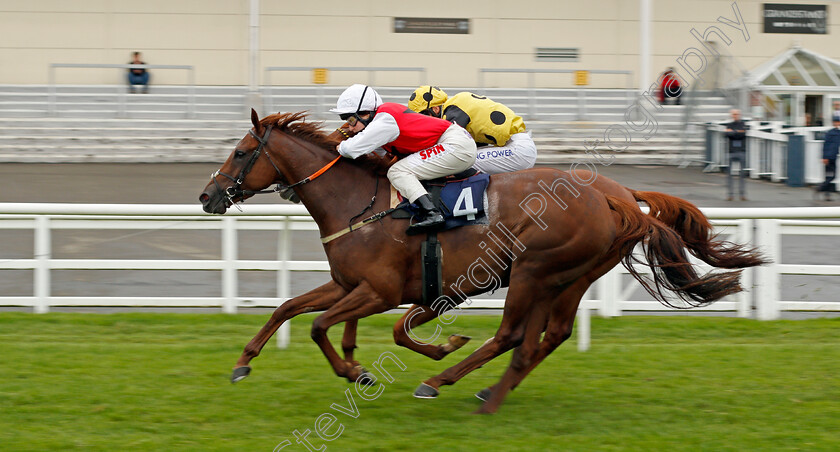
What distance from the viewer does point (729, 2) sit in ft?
78.2

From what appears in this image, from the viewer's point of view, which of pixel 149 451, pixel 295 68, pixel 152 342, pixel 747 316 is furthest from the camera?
pixel 295 68

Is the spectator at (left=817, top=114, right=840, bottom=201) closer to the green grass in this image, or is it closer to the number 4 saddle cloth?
the green grass

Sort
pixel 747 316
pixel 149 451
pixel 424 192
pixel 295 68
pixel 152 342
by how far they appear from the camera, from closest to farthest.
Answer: pixel 149 451, pixel 424 192, pixel 152 342, pixel 747 316, pixel 295 68

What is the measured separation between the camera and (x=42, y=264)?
300 inches

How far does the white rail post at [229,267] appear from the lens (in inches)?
300

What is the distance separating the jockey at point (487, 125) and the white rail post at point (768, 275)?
2.70m

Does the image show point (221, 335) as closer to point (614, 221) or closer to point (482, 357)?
point (482, 357)

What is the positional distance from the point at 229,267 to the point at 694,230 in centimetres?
395

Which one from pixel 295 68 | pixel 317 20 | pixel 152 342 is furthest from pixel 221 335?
→ pixel 317 20

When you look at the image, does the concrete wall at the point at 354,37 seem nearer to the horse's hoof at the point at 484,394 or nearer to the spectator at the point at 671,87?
the spectator at the point at 671,87

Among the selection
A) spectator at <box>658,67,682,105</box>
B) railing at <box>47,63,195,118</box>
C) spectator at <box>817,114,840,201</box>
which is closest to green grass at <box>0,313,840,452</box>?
spectator at <box>658,67,682,105</box>

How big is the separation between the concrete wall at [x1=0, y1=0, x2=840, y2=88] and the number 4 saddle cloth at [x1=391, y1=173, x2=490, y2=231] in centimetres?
1717

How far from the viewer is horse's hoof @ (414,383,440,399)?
16.8ft

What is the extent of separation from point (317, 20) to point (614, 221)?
18.7 metres
